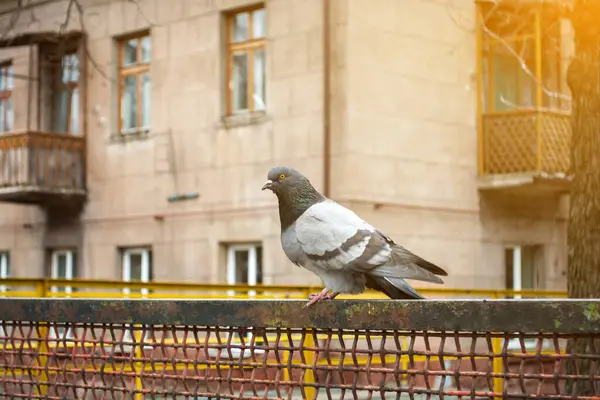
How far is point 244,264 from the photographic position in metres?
18.0

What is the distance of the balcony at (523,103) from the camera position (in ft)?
58.4

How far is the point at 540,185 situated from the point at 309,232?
45.4 feet

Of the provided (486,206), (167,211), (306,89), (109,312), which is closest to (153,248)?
(167,211)

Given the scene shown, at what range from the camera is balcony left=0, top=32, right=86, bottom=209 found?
19.9 m

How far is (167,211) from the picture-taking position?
19.0 metres

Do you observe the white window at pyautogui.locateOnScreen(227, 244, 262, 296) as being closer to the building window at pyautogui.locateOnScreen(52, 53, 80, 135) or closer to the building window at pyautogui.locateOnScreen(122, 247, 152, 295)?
the building window at pyautogui.locateOnScreen(122, 247, 152, 295)

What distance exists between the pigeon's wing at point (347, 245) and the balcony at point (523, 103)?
12730mm

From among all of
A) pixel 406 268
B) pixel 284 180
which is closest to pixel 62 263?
pixel 284 180

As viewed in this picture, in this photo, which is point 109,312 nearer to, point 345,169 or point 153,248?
point 345,169

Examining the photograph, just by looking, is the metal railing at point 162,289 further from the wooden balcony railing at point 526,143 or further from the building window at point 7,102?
the building window at point 7,102

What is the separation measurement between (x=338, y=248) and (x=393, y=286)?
1.11ft

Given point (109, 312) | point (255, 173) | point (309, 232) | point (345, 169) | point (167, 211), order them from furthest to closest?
1. point (167, 211)
2. point (255, 173)
3. point (345, 169)
4. point (309, 232)
5. point (109, 312)

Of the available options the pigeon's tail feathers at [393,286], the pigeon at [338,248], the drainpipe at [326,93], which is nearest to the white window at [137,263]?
the drainpipe at [326,93]

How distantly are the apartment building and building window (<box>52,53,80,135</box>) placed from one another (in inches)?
1.4
